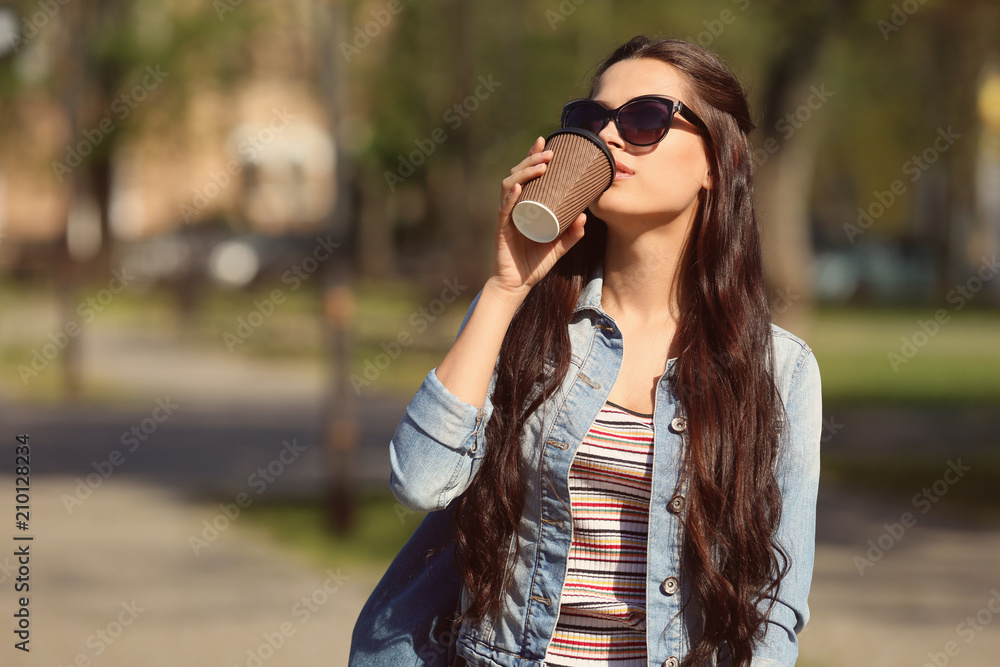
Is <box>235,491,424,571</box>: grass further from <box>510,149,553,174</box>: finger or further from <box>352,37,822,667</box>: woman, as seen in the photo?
<box>510,149,553,174</box>: finger

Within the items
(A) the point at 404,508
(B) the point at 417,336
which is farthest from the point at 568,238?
(B) the point at 417,336

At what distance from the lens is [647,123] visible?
6.54 feet

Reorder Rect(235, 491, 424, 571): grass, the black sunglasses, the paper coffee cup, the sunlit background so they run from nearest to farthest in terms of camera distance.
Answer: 1. the paper coffee cup
2. the black sunglasses
3. the sunlit background
4. Rect(235, 491, 424, 571): grass

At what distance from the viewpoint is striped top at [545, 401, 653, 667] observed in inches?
76.9

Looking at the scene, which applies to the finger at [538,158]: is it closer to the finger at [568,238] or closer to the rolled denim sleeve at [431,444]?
the finger at [568,238]

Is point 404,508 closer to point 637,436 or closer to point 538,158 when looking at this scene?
point 637,436

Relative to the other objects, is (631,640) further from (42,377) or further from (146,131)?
(146,131)

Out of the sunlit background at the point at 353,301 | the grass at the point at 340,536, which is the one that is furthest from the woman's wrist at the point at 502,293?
the grass at the point at 340,536

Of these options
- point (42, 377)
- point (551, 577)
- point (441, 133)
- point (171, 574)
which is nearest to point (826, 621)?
point (171, 574)

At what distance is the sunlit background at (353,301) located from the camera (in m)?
6.07

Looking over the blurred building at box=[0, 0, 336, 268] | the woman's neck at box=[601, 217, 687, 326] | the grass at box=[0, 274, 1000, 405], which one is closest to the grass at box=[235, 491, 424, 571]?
the blurred building at box=[0, 0, 336, 268]

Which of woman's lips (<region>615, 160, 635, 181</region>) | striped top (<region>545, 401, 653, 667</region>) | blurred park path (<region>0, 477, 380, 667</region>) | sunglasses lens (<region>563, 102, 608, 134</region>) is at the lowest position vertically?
blurred park path (<region>0, 477, 380, 667</region>)

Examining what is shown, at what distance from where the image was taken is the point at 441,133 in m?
19.3

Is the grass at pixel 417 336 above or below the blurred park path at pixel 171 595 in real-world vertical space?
above
